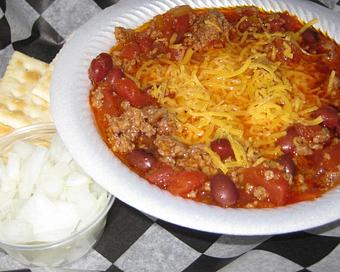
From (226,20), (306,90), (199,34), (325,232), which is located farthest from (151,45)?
(325,232)

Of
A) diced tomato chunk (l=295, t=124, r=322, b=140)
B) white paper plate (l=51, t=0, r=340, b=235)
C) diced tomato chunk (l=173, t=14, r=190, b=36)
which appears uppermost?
diced tomato chunk (l=295, t=124, r=322, b=140)

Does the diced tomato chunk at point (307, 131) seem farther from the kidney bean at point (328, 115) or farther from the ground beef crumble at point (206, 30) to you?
the ground beef crumble at point (206, 30)

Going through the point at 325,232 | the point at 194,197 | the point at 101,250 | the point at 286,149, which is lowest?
the point at 101,250

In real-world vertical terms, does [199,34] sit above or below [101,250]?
above

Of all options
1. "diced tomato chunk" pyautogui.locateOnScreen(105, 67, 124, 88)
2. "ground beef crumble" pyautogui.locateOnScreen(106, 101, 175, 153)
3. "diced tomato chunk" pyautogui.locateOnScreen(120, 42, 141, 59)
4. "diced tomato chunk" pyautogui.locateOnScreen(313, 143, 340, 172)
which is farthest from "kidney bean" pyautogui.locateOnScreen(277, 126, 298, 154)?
"diced tomato chunk" pyautogui.locateOnScreen(120, 42, 141, 59)

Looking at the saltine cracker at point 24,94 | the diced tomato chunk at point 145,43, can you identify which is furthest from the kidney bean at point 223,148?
the saltine cracker at point 24,94

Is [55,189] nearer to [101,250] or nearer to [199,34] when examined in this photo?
[101,250]

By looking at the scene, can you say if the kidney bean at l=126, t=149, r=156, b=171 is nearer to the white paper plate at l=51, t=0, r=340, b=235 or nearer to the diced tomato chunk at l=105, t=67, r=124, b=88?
the white paper plate at l=51, t=0, r=340, b=235
